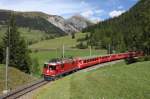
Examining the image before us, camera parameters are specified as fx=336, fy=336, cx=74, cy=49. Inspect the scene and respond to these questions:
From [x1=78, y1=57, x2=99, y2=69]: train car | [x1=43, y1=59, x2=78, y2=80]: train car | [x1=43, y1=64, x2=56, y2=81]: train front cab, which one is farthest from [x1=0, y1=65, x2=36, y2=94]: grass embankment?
[x1=78, y1=57, x2=99, y2=69]: train car

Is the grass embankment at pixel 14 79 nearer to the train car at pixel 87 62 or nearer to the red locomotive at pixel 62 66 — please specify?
the red locomotive at pixel 62 66

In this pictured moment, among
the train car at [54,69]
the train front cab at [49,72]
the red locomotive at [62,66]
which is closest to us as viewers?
the train front cab at [49,72]

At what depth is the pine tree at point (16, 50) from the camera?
77.6 metres

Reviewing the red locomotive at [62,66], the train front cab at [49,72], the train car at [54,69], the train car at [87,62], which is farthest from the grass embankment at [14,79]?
the train car at [87,62]

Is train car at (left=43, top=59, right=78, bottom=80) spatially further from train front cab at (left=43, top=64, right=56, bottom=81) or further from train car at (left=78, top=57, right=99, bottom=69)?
train car at (left=78, top=57, right=99, bottom=69)

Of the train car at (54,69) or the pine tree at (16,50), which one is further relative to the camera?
the pine tree at (16,50)

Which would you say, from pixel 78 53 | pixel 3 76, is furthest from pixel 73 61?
pixel 78 53

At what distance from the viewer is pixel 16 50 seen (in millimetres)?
80062

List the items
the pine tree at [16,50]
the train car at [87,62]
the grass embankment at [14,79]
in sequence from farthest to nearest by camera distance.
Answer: the pine tree at [16,50] < the train car at [87,62] < the grass embankment at [14,79]

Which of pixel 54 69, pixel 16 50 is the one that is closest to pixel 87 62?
pixel 16 50

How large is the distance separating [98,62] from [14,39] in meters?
24.7

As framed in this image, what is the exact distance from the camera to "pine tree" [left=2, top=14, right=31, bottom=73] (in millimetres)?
77625

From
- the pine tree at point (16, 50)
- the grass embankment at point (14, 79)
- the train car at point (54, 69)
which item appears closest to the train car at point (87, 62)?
the pine tree at point (16, 50)

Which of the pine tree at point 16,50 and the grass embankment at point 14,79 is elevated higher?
the pine tree at point 16,50
